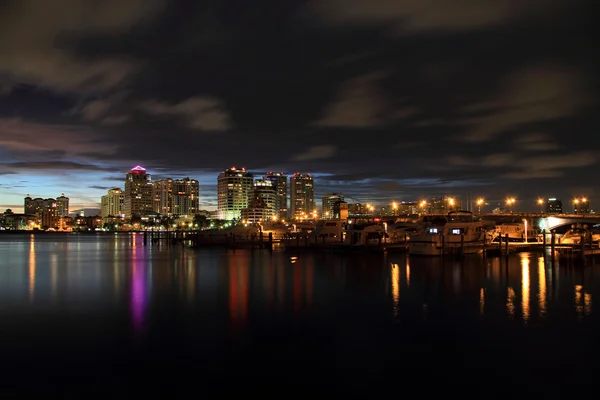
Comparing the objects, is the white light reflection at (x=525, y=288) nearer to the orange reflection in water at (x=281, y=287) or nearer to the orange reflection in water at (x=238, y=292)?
the orange reflection in water at (x=281, y=287)

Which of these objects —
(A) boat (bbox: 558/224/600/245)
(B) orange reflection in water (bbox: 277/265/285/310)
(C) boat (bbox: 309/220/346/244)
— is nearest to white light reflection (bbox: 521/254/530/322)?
(B) orange reflection in water (bbox: 277/265/285/310)

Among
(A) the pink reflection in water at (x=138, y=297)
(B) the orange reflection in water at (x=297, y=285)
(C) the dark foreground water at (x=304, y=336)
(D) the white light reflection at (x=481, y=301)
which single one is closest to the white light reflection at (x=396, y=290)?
(C) the dark foreground water at (x=304, y=336)

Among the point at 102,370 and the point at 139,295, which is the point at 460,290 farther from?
the point at 102,370

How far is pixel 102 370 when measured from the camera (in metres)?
17.1

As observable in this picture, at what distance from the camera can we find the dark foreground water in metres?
15.8

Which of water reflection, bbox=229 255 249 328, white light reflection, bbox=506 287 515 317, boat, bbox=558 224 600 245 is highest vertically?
boat, bbox=558 224 600 245

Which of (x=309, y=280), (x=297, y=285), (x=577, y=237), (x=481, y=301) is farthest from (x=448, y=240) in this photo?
(x=481, y=301)

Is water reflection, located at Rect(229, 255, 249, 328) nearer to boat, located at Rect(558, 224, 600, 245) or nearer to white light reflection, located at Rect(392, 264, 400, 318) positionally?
white light reflection, located at Rect(392, 264, 400, 318)

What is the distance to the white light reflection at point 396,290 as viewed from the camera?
26.8 m

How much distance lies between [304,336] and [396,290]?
13601mm

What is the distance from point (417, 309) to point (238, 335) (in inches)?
416

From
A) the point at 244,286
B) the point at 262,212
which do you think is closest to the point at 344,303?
the point at 244,286

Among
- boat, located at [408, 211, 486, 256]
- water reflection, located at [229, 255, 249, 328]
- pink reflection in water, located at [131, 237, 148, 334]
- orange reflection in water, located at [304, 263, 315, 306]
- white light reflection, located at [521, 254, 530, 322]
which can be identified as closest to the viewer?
pink reflection in water, located at [131, 237, 148, 334]

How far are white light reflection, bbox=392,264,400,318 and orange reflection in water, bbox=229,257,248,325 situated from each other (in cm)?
796
